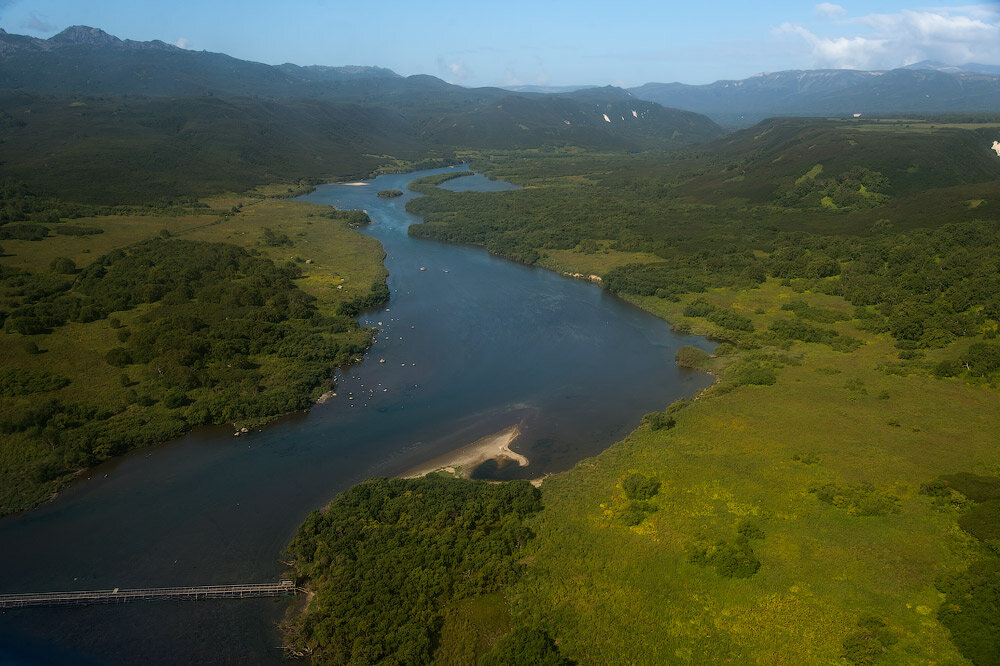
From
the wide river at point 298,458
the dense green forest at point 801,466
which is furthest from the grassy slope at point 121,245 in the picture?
the dense green forest at point 801,466

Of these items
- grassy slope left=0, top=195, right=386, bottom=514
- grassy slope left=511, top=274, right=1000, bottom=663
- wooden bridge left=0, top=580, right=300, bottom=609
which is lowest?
wooden bridge left=0, top=580, right=300, bottom=609

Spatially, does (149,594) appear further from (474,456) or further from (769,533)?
(769,533)

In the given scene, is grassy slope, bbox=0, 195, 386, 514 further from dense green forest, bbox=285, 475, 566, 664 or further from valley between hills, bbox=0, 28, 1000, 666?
dense green forest, bbox=285, 475, 566, 664

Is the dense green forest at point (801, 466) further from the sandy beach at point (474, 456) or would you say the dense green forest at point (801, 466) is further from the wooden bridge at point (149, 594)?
the wooden bridge at point (149, 594)

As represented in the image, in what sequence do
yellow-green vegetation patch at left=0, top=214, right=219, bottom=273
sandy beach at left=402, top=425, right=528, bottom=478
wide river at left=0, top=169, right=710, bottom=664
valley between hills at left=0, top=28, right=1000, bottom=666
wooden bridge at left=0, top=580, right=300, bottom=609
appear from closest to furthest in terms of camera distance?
1. valley between hills at left=0, top=28, right=1000, bottom=666
2. wide river at left=0, top=169, right=710, bottom=664
3. wooden bridge at left=0, top=580, right=300, bottom=609
4. sandy beach at left=402, top=425, right=528, bottom=478
5. yellow-green vegetation patch at left=0, top=214, right=219, bottom=273

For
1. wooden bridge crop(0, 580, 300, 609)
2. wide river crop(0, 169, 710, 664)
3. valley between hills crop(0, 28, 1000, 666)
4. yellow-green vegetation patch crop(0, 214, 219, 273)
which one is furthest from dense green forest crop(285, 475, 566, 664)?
yellow-green vegetation patch crop(0, 214, 219, 273)

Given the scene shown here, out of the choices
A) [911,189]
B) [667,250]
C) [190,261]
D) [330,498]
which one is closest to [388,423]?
[330,498]
